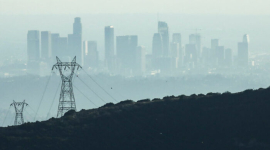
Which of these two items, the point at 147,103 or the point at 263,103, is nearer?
the point at 263,103

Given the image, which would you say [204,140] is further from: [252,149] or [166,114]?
[166,114]

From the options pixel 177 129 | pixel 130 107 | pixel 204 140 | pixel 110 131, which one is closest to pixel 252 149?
pixel 204 140

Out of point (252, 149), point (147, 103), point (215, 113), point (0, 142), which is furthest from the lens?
point (147, 103)

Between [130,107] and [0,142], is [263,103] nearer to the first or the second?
[130,107]

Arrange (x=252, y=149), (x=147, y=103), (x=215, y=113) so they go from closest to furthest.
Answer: (x=252, y=149), (x=215, y=113), (x=147, y=103)

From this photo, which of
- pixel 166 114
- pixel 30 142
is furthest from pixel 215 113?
pixel 30 142

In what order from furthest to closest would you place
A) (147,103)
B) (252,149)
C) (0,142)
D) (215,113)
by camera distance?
(147,103), (215,113), (0,142), (252,149)
